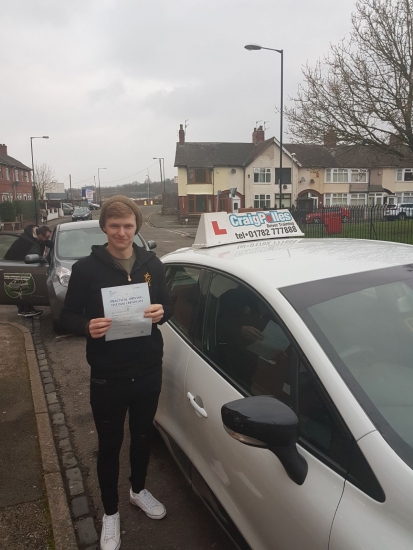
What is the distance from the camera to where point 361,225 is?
61.1 ft

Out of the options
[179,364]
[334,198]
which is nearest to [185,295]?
[179,364]

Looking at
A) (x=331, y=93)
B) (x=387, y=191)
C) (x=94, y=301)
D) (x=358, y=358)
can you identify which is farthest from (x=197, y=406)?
(x=387, y=191)

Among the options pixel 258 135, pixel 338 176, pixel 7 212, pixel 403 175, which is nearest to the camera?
pixel 7 212

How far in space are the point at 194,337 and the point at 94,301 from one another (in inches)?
24.2

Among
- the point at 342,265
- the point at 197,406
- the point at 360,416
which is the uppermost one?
the point at 342,265

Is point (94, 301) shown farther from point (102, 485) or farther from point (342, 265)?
point (342, 265)

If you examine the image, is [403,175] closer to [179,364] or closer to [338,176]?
[338,176]

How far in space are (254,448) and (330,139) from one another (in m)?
14.7

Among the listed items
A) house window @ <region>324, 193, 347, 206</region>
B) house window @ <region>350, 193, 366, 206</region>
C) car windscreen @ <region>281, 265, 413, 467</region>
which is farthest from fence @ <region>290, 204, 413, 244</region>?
house window @ <region>350, 193, 366, 206</region>

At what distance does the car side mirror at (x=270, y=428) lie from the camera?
58.9 inches

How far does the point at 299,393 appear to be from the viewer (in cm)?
168

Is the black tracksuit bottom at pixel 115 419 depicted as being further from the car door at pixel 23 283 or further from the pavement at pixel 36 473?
the car door at pixel 23 283

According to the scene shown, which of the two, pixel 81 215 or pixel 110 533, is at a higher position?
pixel 81 215

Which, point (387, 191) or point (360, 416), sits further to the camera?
point (387, 191)
